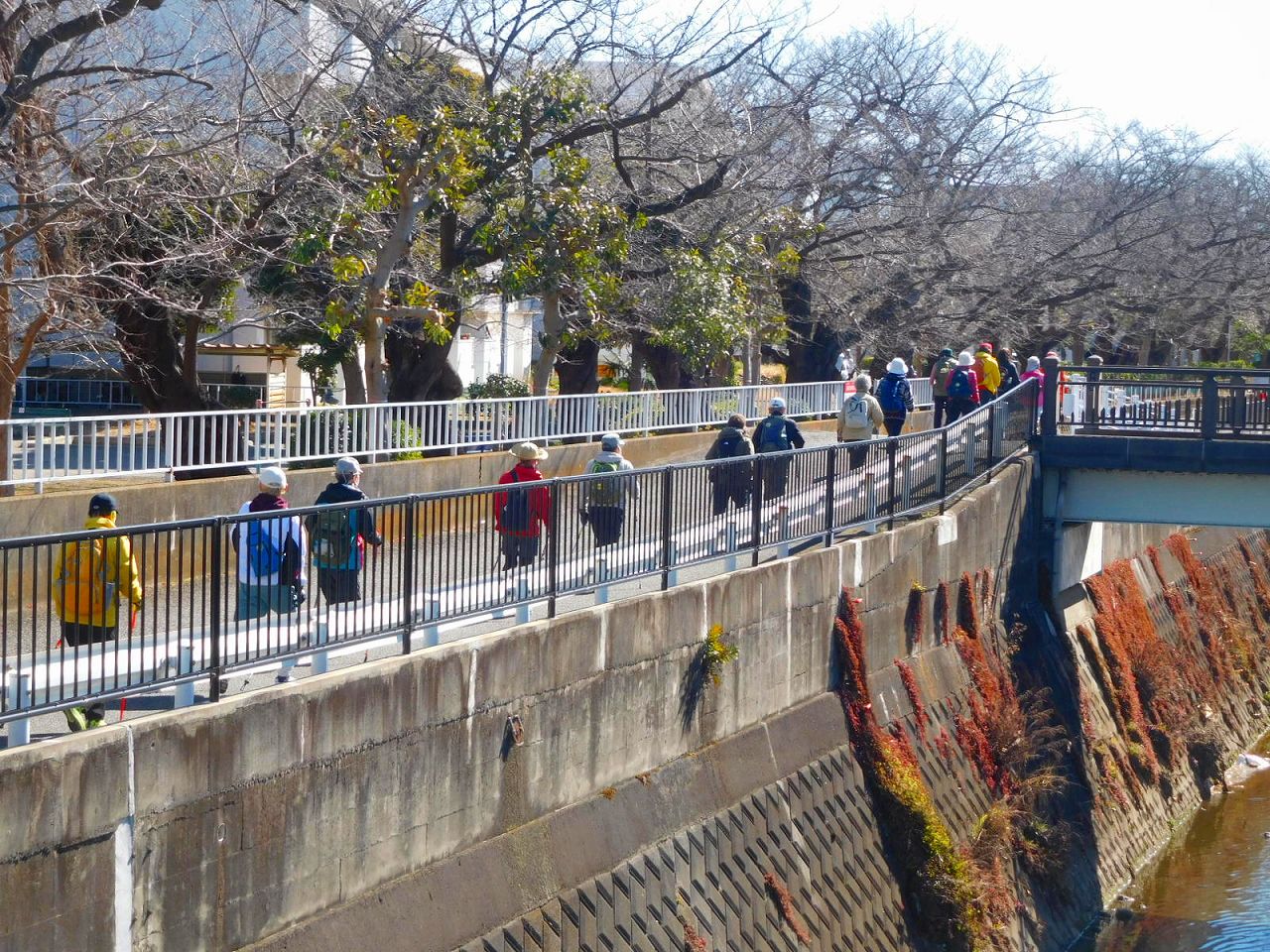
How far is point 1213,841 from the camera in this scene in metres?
21.1

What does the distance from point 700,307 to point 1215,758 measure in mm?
10900

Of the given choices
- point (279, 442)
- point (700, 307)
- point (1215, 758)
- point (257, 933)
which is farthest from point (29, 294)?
point (1215, 758)

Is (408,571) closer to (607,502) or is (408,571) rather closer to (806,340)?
(607,502)

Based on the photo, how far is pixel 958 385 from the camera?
2184 centimetres

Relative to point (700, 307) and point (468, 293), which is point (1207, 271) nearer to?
point (700, 307)

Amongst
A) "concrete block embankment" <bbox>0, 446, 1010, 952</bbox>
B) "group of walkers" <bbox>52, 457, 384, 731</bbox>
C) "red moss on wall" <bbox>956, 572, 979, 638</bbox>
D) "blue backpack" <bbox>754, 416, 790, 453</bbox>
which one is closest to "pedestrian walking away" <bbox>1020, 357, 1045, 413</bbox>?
"red moss on wall" <bbox>956, 572, 979, 638</bbox>

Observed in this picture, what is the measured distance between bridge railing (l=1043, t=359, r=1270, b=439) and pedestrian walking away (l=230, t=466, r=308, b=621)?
13.7m

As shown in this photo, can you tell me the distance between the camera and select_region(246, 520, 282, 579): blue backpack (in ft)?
28.9

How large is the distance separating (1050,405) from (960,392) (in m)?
1.25

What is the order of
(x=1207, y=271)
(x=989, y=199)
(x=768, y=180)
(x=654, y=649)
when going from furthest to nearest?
(x=1207, y=271)
(x=989, y=199)
(x=768, y=180)
(x=654, y=649)

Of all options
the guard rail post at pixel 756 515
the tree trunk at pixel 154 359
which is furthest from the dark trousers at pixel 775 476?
the tree trunk at pixel 154 359

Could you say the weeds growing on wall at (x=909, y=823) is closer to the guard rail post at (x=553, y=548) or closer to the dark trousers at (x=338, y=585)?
the guard rail post at (x=553, y=548)

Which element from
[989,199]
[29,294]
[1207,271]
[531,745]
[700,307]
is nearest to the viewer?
[531,745]

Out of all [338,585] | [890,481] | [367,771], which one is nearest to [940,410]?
[890,481]
